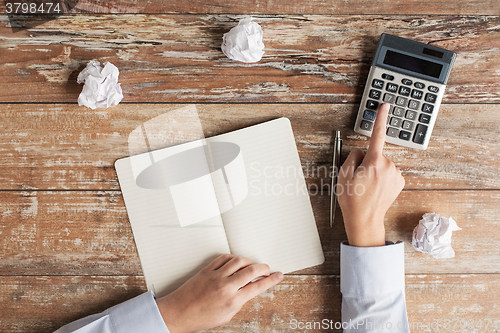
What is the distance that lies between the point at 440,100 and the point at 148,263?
68cm

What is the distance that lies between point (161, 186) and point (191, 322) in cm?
28

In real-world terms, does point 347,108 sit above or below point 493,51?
below

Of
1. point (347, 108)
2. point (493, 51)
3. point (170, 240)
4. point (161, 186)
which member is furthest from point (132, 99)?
point (493, 51)

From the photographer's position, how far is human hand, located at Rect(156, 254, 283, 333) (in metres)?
0.63

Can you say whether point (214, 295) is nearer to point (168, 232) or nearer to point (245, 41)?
point (168, 232)

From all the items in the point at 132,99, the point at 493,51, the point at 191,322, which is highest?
the point at 493,51

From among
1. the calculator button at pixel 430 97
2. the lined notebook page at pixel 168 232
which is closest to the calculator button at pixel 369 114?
the calculator button at pixel 430 97

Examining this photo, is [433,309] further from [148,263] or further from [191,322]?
[148,263]

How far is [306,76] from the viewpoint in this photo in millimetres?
650

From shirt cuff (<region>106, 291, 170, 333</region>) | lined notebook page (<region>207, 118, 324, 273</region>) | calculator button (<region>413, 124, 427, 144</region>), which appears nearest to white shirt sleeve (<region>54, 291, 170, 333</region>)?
shirt cuff (<region>106, 291, 170, 333</region>)

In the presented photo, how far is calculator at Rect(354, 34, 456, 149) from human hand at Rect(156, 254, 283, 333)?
37 centimetres

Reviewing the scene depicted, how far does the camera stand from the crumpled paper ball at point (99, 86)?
0.62 metres

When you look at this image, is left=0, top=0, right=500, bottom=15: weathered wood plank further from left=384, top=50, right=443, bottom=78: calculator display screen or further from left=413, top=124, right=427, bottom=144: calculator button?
left=413, top=124, right=427, bottom=144: calculator button

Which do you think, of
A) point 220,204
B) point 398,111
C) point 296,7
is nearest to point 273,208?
point 220,204
